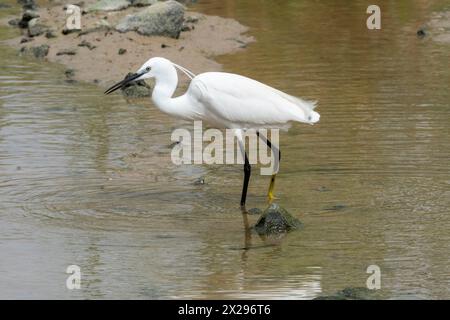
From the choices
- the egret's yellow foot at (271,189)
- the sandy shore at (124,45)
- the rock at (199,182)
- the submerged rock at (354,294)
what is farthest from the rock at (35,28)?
the submerged rock at (354,294)

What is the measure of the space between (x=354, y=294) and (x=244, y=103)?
131 inches

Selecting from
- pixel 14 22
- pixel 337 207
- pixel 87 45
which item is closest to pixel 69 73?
pixel 87 45

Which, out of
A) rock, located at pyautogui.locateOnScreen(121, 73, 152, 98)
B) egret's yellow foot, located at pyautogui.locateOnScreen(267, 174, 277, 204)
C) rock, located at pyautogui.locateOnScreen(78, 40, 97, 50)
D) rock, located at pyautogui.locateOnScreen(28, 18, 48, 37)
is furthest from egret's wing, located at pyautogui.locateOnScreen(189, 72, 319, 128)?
rock, located at pyautogui.locateOnScreen(28, 18, 48, 37)

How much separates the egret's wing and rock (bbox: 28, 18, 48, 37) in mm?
9547

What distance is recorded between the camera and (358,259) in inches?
327

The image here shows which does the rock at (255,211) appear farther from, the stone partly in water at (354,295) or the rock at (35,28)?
the rock at (35,28)

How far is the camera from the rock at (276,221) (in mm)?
9016

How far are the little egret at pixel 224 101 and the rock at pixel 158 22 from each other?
7.92 metres

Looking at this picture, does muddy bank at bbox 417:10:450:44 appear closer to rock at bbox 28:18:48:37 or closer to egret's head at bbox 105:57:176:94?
rock at bbox 28:18:48:37

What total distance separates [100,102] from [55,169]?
355 centimetres

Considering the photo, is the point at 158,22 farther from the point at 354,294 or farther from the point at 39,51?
the point at 354,294

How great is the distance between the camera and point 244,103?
10.3m
